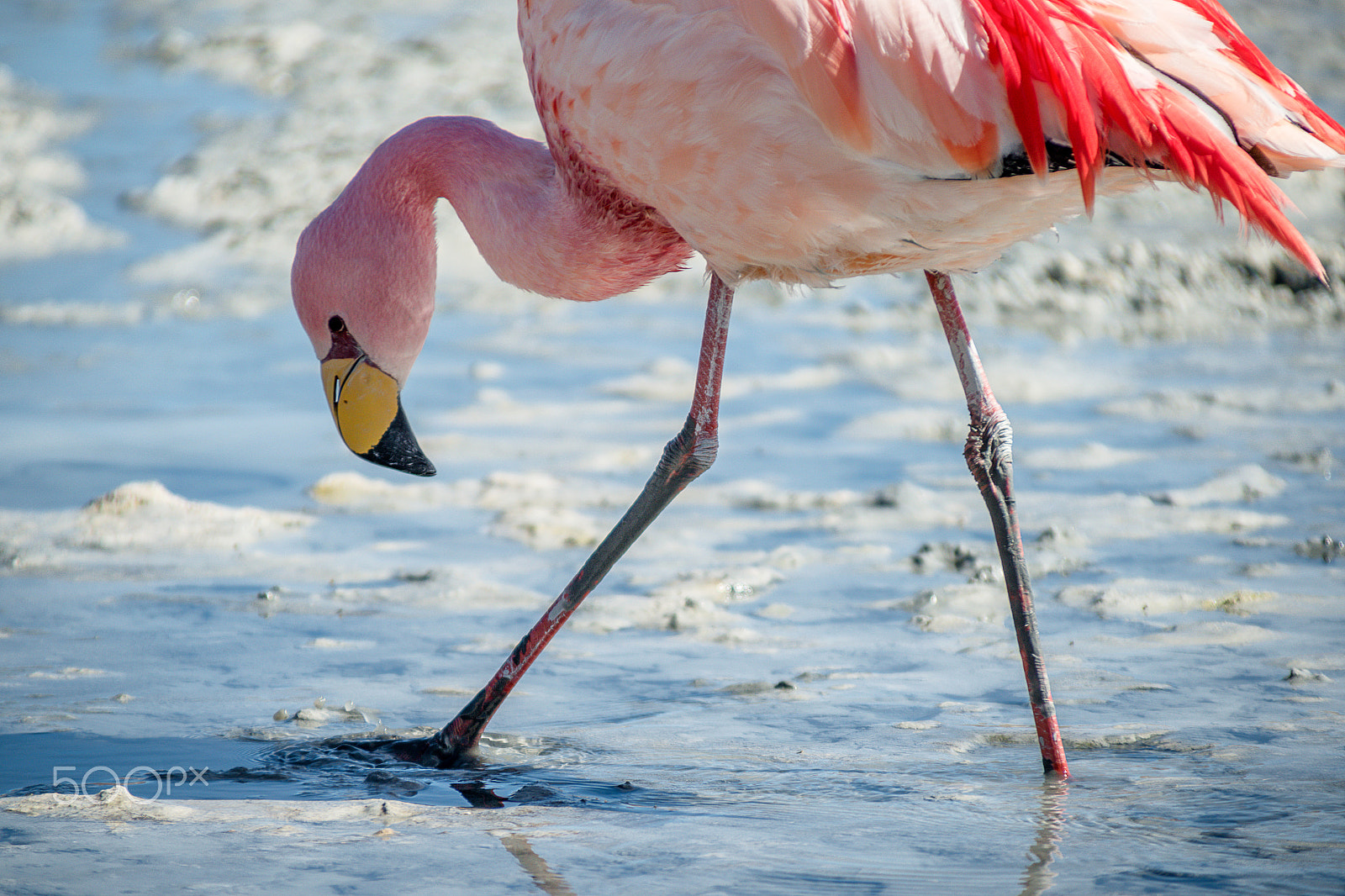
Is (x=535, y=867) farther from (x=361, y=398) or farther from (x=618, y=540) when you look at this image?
(x=361, y=398)

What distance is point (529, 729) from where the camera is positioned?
352 cm

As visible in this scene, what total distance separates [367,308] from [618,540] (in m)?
0.89

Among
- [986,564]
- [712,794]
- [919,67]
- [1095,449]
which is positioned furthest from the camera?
[1095,449]

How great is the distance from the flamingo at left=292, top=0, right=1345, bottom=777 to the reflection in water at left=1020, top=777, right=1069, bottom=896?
86 millimetres

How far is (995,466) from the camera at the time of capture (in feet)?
11.4

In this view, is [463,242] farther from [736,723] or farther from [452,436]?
[736,723]

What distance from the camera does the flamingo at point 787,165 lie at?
2.72 meters

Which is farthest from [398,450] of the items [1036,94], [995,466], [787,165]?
[1036,94]

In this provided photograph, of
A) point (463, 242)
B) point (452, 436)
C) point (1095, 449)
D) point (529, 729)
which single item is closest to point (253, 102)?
point (463, 242)

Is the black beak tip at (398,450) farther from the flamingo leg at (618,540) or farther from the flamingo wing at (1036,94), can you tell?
the flamingo wing at (1036,94)

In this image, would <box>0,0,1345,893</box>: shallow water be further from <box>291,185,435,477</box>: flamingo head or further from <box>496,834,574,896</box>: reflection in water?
<box>291,185,435,477</box>: flamingo head

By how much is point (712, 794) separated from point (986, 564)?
5.59 ft

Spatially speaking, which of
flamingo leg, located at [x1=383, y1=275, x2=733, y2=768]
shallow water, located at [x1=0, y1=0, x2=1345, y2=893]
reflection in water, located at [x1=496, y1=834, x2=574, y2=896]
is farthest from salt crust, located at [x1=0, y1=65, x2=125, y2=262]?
reflection in water, located at [x1=496, y1=834, x2=574, y2=896]

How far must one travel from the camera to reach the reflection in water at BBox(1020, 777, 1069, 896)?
2588mm
